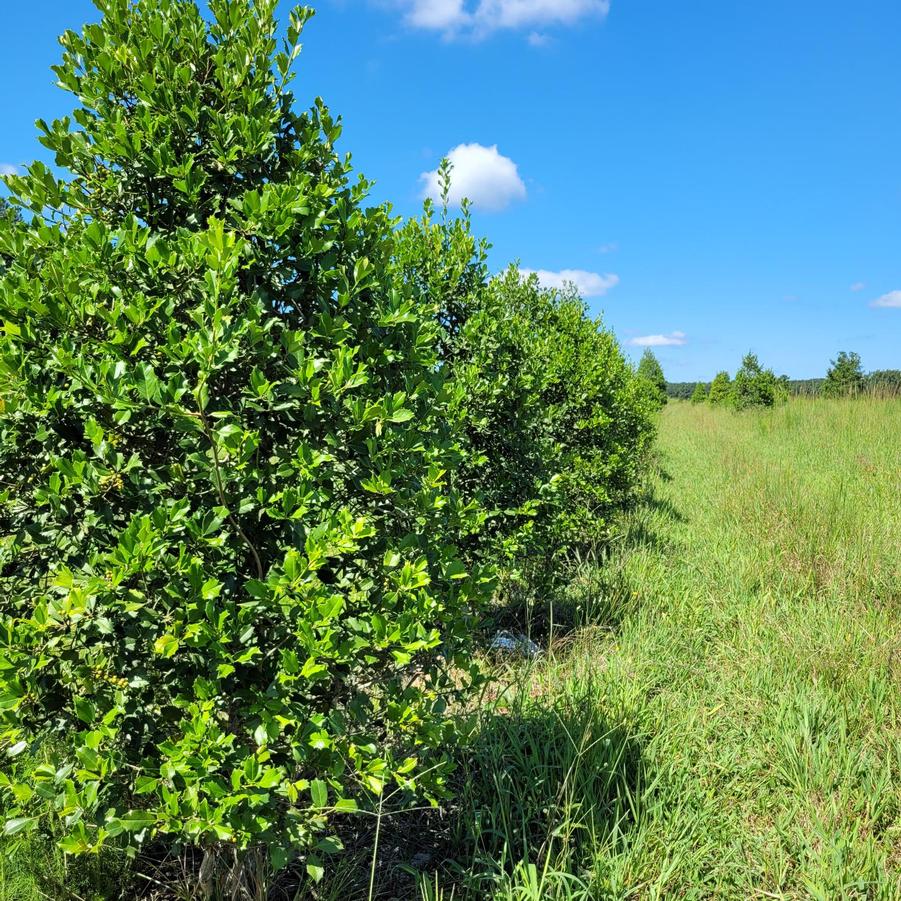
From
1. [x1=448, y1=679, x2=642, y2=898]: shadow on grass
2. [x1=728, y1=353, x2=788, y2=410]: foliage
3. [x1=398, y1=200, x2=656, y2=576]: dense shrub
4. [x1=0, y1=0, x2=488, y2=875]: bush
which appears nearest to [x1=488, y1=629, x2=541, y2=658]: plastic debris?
[x1=398, y1=200, x2=656, y2=576]: dense shrub

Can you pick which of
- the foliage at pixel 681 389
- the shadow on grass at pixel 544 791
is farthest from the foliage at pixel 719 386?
the foliage at pixel 681 389

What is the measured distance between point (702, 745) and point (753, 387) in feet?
102

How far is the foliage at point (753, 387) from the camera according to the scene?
28.7m

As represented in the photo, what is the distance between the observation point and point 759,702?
3.83 m

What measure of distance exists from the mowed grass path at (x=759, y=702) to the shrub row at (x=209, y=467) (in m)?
1.36

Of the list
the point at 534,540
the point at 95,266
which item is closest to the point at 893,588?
the point at 534,540

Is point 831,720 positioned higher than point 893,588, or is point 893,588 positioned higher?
point 893,588

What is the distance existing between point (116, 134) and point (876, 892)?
4.08 meters

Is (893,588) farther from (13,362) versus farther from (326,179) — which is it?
(13,362)

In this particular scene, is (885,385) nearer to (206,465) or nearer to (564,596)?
(564,596)

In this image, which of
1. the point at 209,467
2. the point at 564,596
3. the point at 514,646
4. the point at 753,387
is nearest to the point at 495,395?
the point at 514,646

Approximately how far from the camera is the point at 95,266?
1.95m

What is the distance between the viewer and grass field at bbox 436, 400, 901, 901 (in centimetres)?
263

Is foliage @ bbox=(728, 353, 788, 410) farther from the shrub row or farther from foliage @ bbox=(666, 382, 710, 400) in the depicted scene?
foliage @ bbox=(666, 382, 710, 400)
